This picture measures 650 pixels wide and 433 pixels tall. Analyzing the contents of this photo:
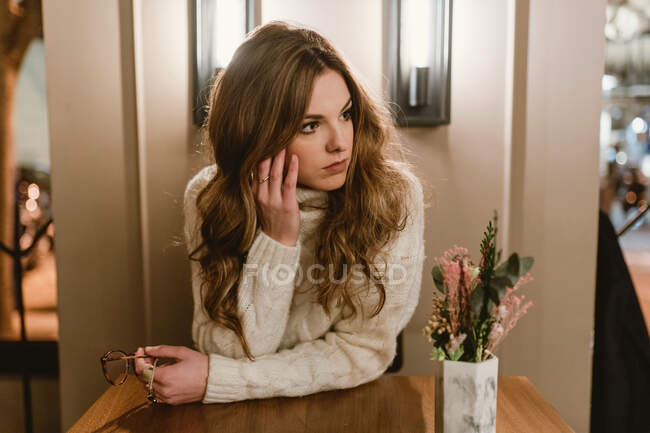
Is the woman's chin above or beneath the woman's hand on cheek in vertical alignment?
above

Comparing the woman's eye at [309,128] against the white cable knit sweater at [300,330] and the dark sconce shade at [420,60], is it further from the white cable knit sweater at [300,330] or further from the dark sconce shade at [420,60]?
the dark sconce shade at [420,60]

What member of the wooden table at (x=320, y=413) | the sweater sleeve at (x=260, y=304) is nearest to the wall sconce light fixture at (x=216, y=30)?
the sweater sleeve at (x=260, y=304)

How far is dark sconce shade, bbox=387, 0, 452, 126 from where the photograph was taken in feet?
3.96

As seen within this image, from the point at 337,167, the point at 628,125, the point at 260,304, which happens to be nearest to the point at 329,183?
the point at 337,167

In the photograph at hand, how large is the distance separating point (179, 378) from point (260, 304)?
8.3 inches

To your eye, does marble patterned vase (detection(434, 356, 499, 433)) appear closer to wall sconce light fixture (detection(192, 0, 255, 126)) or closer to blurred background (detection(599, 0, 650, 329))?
wall sconce light fixture (detection(192, 0, 255, 126))

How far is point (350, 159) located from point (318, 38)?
26cm

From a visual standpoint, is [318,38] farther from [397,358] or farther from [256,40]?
[397,358]

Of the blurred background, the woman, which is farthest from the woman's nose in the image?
the blurred background

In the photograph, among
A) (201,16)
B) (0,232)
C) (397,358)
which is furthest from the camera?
(0,232)

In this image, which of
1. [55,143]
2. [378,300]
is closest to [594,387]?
[378,300]

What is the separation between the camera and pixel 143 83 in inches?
50.3

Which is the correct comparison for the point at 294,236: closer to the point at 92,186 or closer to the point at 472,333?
the point at 472,333

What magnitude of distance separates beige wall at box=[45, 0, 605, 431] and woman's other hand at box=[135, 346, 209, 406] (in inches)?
15.8
